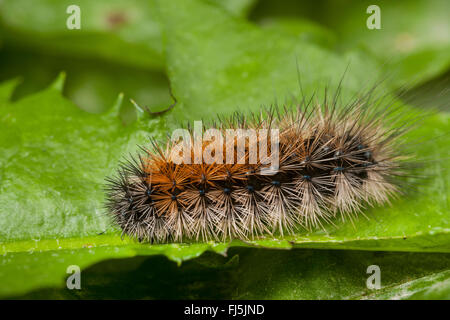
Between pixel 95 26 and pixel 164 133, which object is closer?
pixel 164 133

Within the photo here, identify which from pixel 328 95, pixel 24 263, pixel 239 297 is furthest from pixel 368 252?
pixel 24 263

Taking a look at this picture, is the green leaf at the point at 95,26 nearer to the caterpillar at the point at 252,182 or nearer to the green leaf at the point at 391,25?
the green leaf at the point at 391,25

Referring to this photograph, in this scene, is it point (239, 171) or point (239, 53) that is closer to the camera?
point (239, 171)

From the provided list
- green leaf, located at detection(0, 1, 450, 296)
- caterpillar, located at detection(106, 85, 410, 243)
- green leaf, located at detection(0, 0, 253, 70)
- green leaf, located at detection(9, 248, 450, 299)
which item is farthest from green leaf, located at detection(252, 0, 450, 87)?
green leaf, located at detection(9, 248, 450, 299)

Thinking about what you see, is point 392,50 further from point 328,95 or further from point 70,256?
point 70,256

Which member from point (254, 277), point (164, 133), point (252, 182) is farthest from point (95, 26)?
point (254, 277)

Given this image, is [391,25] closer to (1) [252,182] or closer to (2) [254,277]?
(1) [252,182]

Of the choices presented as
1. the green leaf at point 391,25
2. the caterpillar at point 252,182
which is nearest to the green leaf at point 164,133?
the caterpillar at point 252,182
